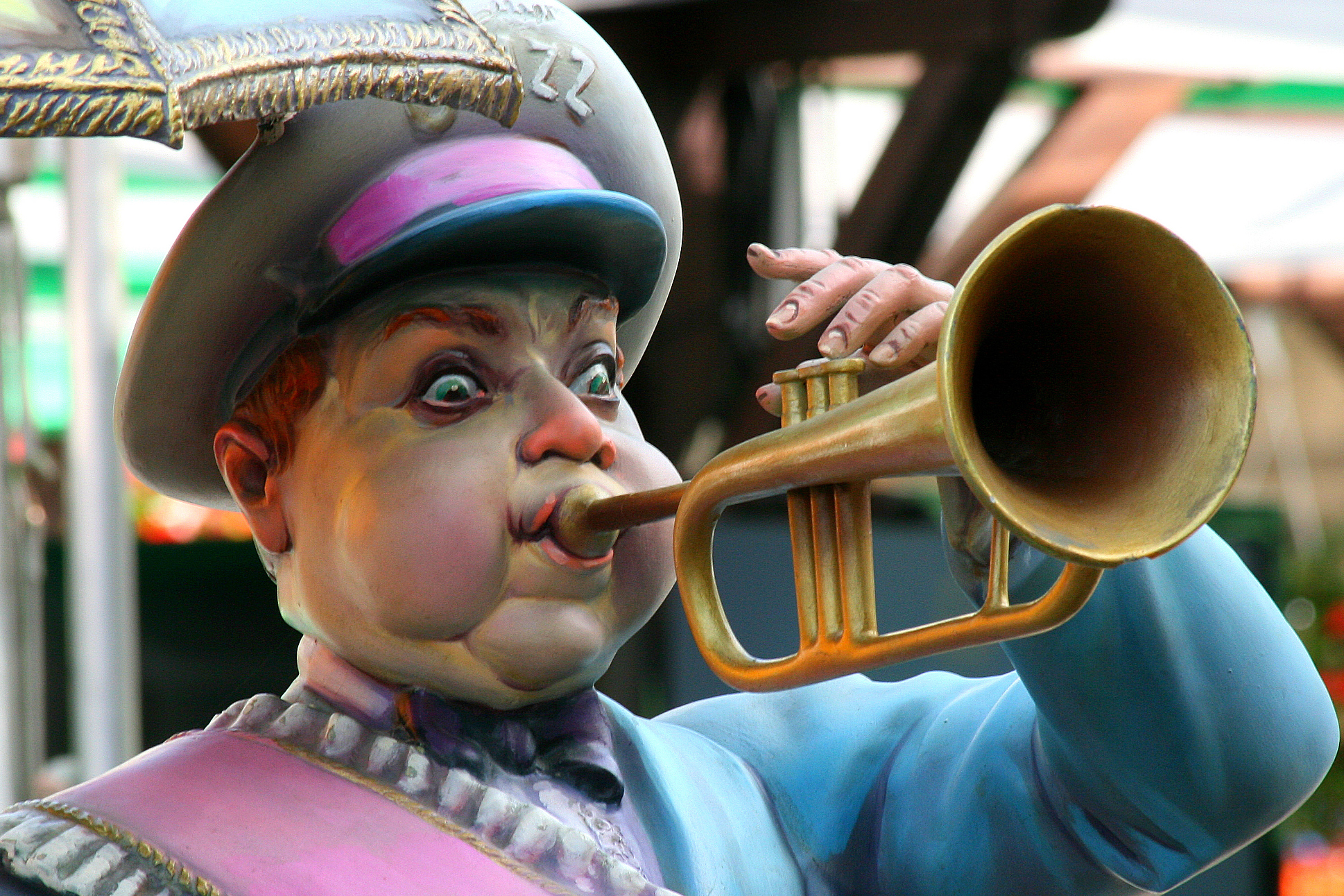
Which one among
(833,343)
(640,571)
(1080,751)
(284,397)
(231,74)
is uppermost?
(231,74)

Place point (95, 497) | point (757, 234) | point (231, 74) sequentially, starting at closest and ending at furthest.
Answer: point (231, 74), point (95, 497), point (757, 234)

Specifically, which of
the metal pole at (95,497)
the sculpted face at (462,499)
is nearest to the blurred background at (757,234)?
the metal pole at (95,497)

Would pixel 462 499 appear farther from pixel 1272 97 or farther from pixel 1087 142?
pixel 1272 97

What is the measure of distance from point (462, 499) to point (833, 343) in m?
0.31

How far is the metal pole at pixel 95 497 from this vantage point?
308cm

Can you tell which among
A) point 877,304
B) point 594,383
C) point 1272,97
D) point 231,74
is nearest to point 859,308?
point 877,304

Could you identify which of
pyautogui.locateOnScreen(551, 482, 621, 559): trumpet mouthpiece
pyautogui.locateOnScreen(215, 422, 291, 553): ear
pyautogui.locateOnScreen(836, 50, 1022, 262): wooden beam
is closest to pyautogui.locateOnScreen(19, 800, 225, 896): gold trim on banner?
pyautogui.locateOnScreen(215, 422, 291, 553): ear

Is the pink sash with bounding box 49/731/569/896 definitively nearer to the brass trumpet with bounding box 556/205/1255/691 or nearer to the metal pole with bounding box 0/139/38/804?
the brass trumpet with bounding box 556/205/1255/691

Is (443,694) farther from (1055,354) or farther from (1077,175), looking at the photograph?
(1077,175)

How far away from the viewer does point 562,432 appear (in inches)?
53.6

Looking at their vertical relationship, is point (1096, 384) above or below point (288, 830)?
above

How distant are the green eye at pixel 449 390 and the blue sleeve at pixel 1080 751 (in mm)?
469

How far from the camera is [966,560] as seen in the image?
4.38 feet

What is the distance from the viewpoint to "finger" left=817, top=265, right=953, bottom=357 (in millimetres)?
1289
